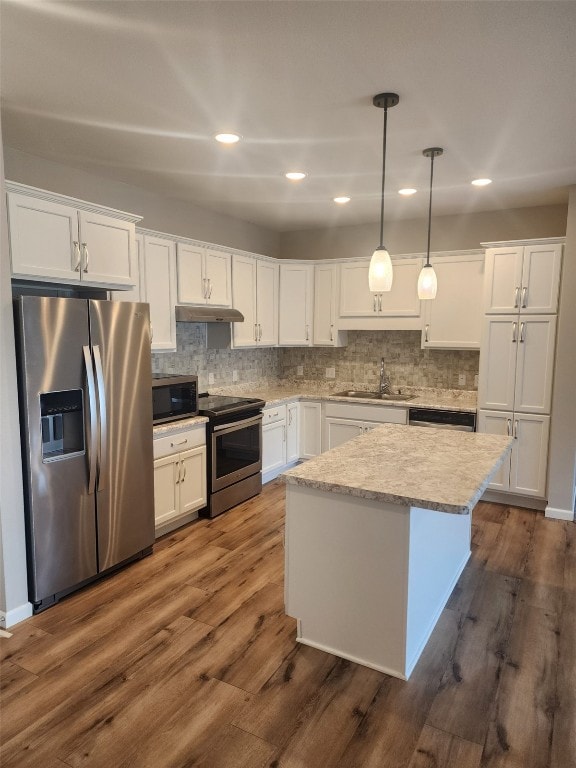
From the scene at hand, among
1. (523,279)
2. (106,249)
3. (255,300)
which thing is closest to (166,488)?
(106,249)

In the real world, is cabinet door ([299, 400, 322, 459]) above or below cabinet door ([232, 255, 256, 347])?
below

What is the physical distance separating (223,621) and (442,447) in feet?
5.07

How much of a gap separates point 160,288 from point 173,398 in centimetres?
86

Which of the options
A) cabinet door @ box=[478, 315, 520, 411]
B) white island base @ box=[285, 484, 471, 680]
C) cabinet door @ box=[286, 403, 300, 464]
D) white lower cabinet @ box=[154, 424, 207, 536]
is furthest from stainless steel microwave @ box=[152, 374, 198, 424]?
cabinet door @ box=[478, 315, 520, 411]

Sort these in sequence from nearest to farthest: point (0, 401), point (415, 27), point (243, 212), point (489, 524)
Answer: point (415, 27)
point (0, 401)
point (489, 524)
point (243, 212)

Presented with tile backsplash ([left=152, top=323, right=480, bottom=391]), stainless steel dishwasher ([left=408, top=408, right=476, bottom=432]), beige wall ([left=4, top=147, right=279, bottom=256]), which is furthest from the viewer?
tile backsplash ([left=152, top=323, right=480, bottom=391])

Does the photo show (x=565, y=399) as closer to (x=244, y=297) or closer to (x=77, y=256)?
(x=244, y=297)

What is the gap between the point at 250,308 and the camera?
4820 mm

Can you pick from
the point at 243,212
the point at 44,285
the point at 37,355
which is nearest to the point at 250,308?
the point at 243,212

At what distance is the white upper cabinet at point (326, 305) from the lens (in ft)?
17.2

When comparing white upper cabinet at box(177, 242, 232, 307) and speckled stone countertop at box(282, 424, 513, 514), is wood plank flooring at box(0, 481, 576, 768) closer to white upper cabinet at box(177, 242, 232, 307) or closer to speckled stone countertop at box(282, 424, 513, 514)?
speckled stone countertop at box(282, 424, 513, 514)

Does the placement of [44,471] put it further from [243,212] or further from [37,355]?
[243,212]

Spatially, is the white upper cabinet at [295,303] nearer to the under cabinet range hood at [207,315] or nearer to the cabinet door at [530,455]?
the under cabinet range hood at [207,315]

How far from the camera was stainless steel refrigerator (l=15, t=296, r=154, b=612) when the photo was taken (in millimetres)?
2562
